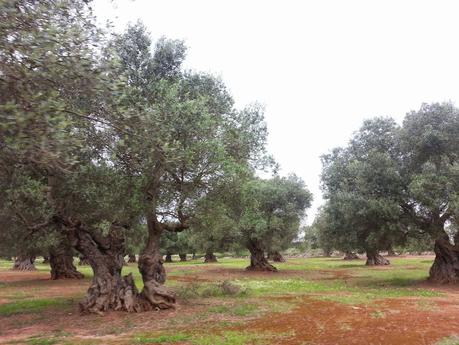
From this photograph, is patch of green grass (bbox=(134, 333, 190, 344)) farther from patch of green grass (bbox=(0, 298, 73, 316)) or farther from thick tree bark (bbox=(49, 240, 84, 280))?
thick tree bark (bbox=(49, 240, 84, 280))

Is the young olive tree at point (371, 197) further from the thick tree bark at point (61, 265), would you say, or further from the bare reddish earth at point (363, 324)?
the thick tree bark at point (61, 265)

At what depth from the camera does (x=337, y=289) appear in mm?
26438

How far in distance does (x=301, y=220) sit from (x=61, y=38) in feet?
138

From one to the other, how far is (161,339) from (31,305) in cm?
1205

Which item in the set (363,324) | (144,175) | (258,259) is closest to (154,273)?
(144,175)

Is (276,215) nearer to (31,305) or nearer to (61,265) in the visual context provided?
(61,265)

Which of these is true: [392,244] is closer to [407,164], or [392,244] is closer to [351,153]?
[407,164]

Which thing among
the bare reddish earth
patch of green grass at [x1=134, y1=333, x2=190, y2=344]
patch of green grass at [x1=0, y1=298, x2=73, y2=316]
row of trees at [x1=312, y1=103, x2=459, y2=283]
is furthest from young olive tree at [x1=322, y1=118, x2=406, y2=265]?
patch of green grass at [x1=0, y1=298, x2=73, y2=316]

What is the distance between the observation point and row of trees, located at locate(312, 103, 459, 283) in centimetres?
2531

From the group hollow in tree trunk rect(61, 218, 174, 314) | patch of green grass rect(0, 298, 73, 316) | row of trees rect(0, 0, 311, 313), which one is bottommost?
patch of green grass rect(0, 298, 73, 316)

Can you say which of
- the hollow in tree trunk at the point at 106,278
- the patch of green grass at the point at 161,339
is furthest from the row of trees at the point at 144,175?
the patch of green grass at the point at 161,339

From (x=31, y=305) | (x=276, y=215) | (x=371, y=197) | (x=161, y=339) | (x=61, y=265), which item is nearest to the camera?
(x=161, y=339)

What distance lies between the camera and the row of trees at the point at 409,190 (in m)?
25.3

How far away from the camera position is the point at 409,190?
25906 millimetres
